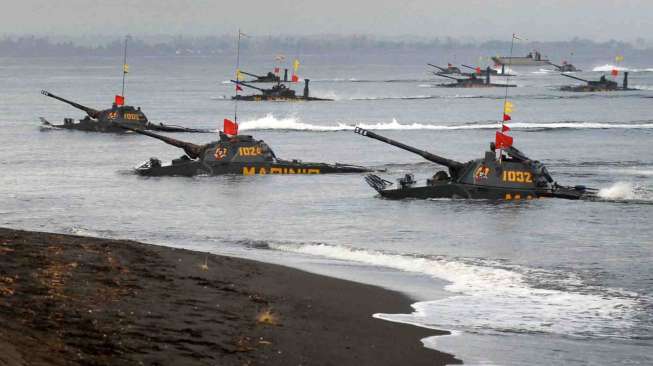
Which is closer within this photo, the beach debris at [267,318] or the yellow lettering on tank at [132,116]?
the beach debris at [267,318]

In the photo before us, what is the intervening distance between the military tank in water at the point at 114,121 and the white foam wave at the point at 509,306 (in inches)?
2157

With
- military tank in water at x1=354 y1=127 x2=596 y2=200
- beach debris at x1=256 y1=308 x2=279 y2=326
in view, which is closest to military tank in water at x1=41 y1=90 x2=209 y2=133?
military tank in water at x1=354 y1=127 x2=596 y2=200

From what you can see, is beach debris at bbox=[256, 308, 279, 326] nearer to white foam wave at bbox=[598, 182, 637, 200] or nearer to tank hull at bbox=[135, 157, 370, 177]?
white foam wave at bbox=[598, 182, 637, 200]

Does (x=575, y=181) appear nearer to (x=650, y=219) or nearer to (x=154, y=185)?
(x=650, y=219)

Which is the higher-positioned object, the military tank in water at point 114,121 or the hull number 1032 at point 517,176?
the hull number 1032 at point 517,176

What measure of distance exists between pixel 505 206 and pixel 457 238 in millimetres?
7852

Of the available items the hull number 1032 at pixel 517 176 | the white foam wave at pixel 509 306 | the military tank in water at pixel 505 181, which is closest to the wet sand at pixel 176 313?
the white foam wave at pixel 509 306

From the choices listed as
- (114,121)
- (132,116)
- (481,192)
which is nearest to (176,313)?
(481,192)

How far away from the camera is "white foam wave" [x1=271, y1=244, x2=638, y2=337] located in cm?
2220

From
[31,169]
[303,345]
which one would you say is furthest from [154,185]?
[303,345]

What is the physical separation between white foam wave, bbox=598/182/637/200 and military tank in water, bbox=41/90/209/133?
128 feet

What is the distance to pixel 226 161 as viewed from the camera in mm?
A: 55656

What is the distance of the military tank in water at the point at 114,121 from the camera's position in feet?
278

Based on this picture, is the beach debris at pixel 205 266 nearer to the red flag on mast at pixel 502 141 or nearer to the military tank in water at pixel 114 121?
the red flag on mast at pixel 502 141
